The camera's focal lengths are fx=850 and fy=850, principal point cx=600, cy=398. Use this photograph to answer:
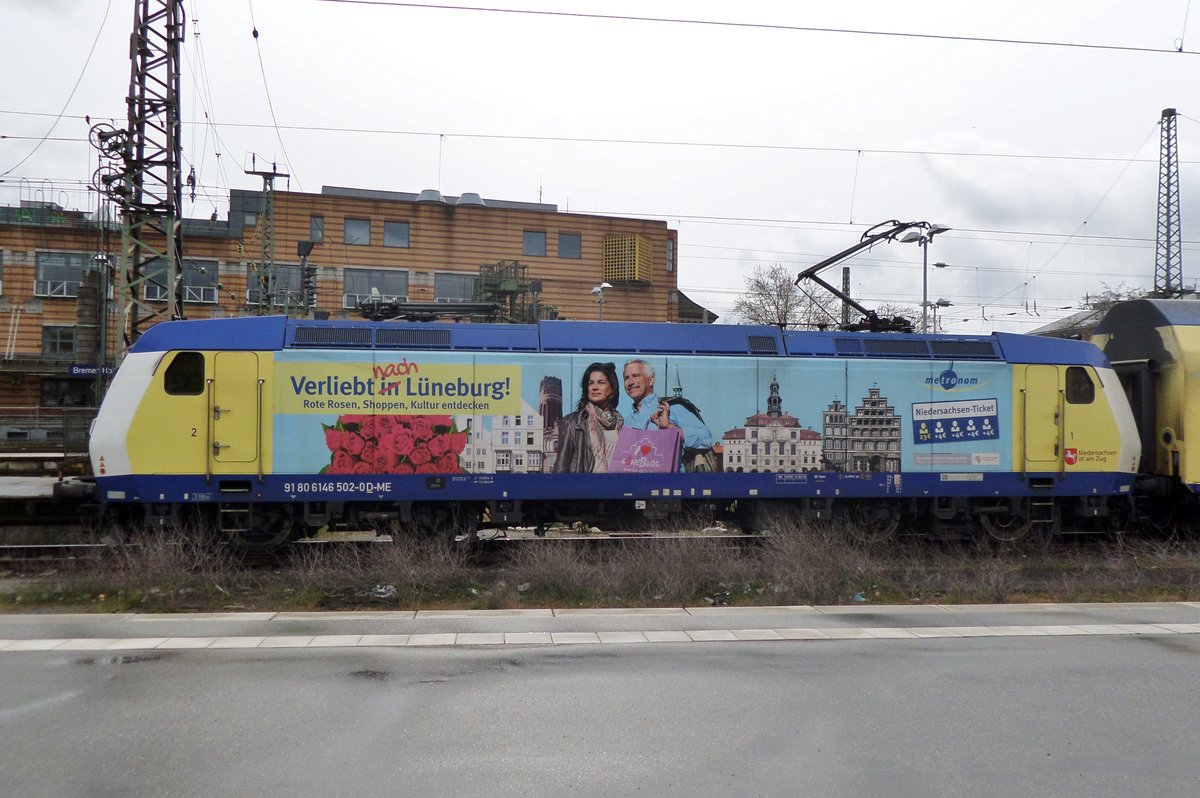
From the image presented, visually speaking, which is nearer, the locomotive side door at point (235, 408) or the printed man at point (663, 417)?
the locomotive side door at point (235, 408)

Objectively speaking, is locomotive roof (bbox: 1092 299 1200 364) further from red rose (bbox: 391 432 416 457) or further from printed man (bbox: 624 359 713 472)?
red rose (bbox: 391 432 416 457)

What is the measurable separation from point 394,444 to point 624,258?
30640mm

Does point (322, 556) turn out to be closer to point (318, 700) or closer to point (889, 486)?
point (318, 700)

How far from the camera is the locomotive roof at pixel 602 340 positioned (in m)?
11.6

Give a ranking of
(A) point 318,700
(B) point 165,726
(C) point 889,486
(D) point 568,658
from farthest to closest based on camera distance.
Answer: (C) point 889,486, (D) point 568,658, (A) point 318,700, (B) point 165,726

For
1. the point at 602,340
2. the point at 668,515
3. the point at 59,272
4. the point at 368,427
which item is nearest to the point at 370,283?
the point at 59,272

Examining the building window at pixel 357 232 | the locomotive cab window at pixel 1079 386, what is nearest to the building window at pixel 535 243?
the building window at pixel 357 232

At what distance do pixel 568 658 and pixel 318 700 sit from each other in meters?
1.95

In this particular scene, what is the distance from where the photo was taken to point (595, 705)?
569 centimetres

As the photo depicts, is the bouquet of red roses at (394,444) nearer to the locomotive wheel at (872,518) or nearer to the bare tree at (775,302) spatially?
the locomotive wheel at (872,518)

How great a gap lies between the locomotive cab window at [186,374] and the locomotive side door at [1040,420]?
39.8 ft

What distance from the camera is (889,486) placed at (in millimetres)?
12820

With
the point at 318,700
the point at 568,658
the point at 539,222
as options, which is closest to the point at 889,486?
the point at 568,658

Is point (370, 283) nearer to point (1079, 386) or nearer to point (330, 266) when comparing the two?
point (330, 266)
